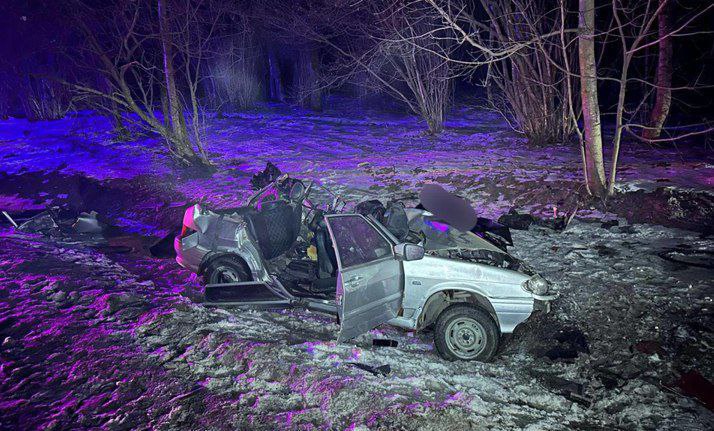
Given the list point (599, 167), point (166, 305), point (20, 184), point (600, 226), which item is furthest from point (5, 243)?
point (599, 167)

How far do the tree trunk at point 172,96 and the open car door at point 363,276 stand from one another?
392 inches

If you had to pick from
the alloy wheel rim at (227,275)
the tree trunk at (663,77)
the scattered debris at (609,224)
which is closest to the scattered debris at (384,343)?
the alloy wheel rim at (227,275)

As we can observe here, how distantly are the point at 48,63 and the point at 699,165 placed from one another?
33.7 m

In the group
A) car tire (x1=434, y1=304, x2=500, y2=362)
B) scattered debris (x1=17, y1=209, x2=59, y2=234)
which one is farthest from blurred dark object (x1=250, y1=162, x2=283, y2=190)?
car tire (x1=434, y1=304, x2=500, y2=362)

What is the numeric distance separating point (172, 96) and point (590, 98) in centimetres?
1097

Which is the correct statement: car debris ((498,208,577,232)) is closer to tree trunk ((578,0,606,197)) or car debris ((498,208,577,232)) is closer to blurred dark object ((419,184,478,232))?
tree trunk ((578,0,606,197))

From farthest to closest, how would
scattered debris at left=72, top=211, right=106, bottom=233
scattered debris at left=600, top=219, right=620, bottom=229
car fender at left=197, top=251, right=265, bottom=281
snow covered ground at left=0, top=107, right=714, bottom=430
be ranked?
scattered debris at left=72, top=211, right=106, bottom=233
scattered debris at left=600, top=219, right=620, bottom=229
car fender at left=197, top=251, right=265, bottom=281
snow covered ground at left=0, top=107, right=714, bottom=430

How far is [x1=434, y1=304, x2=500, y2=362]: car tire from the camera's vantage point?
4.10 meters

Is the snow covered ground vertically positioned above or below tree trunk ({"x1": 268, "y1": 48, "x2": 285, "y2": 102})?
below

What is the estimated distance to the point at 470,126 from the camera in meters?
17.8

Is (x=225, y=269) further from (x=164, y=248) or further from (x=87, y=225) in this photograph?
(x=87, y=225)

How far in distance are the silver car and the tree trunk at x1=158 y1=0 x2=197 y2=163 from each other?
8352 millimetres

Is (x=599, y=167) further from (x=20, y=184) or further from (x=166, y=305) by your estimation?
(x=20, y=184)

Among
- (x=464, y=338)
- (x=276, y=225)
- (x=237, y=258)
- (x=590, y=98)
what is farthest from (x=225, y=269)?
(x=590, y=98)
